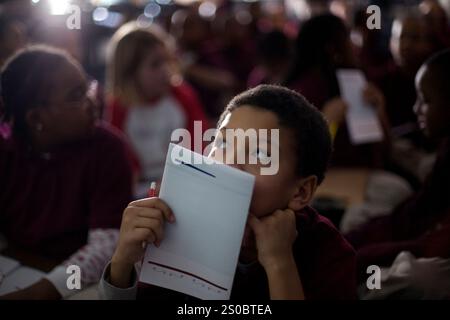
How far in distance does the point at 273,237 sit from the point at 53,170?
0.65m

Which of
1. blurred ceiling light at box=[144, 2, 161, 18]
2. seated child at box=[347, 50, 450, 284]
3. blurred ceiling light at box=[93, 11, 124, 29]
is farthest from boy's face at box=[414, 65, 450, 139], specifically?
blurred ceiling light at box=[144, 2, 161, 18]

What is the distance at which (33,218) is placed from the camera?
1188 millimetres

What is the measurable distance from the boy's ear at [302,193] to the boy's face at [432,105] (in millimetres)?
532

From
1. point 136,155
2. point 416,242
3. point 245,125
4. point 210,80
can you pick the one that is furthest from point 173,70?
point 245,125

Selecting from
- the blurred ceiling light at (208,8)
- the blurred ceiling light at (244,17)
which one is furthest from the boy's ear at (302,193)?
the blurred ceiling light at (208,8)

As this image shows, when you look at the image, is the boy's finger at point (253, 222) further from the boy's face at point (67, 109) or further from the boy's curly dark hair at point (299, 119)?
the boy's face at point (67, 109)

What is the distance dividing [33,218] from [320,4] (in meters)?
2.28

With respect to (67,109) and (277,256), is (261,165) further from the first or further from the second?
(67,109)

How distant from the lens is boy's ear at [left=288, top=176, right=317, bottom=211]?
0.79 metres

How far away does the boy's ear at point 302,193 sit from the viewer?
0.79 m

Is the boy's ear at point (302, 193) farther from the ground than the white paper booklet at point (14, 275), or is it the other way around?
the boy's ear at point (302, 193)

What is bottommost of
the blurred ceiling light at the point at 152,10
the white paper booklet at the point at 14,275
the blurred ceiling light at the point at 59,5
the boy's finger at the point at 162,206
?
the white paper booklet at the point at 14,275

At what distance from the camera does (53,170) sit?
3.87 feet
